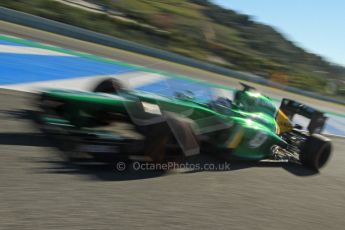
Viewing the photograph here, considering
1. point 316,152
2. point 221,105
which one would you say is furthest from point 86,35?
point 316,152

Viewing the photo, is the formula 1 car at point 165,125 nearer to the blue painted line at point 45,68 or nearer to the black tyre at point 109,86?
the black tyre at point 109,86

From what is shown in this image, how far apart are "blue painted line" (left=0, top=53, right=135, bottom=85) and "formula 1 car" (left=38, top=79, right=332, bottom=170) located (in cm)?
285

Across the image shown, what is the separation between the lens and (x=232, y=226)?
12.2ft

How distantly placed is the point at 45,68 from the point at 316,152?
19.4 ft

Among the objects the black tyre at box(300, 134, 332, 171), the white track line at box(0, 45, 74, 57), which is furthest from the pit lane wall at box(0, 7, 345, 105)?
the black tyre at box(300, 134, 332, 171)

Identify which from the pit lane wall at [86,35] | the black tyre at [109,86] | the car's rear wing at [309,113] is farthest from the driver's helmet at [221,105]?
the pit lane wall at [86,35]

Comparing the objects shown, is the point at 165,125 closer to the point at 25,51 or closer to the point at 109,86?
the point at 109,86

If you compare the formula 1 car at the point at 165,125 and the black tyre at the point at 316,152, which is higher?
the formula 1 car at the point at 165,125

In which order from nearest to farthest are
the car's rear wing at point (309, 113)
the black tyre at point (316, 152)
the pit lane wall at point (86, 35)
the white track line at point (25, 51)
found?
the black tyre at point (316, 152) < the car's rear wing at point (309, 113) < the white track line at point (25, 51) < the pit lane wall at point (86, 35)

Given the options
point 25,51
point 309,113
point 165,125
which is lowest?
point 25,51

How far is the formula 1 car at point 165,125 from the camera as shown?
4566 millimetres

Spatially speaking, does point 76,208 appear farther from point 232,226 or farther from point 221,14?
point 221,14

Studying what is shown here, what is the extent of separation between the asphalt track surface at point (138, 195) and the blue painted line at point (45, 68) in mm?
2424

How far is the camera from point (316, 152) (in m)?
6.40
